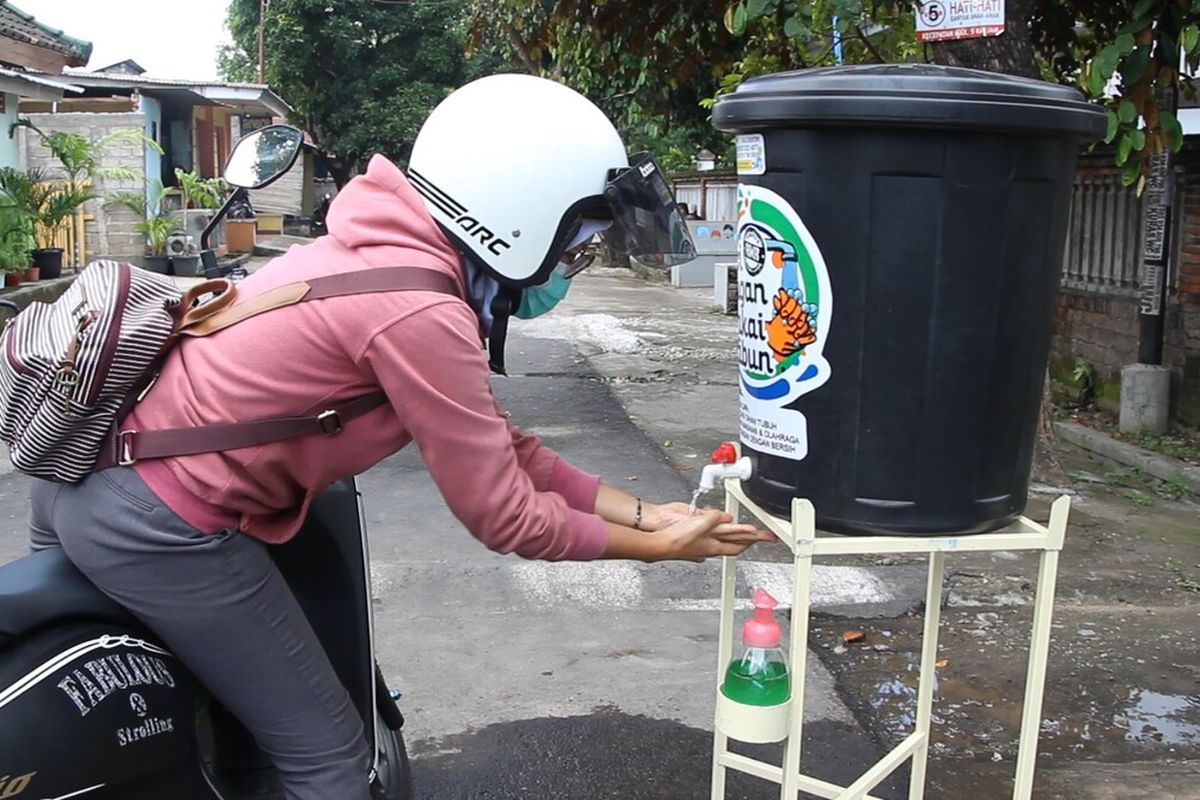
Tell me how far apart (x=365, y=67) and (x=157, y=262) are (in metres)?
15.3

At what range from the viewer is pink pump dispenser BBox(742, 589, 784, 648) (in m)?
2.30

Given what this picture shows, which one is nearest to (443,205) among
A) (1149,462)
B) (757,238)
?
(757,238)

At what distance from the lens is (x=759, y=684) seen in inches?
90.7

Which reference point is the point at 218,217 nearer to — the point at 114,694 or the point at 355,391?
the point at 355,391

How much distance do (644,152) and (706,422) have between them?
6.19m

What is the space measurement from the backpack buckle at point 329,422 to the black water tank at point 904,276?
0.81m

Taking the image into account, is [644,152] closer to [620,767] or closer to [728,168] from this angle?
[620,767]

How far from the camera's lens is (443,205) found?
1.99 meters

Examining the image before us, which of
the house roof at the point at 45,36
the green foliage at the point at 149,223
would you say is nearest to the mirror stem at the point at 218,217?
the house roof at the point at 45,36

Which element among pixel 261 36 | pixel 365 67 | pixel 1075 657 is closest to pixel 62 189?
pixel 1075 657

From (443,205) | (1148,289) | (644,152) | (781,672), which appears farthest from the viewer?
(1148,289)

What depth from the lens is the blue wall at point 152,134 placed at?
1753cm

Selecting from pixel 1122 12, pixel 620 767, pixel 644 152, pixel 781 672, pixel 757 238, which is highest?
pixel 1122 12

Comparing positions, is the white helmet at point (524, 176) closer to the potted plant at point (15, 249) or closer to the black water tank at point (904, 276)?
the black water tank at point (904, 276)
